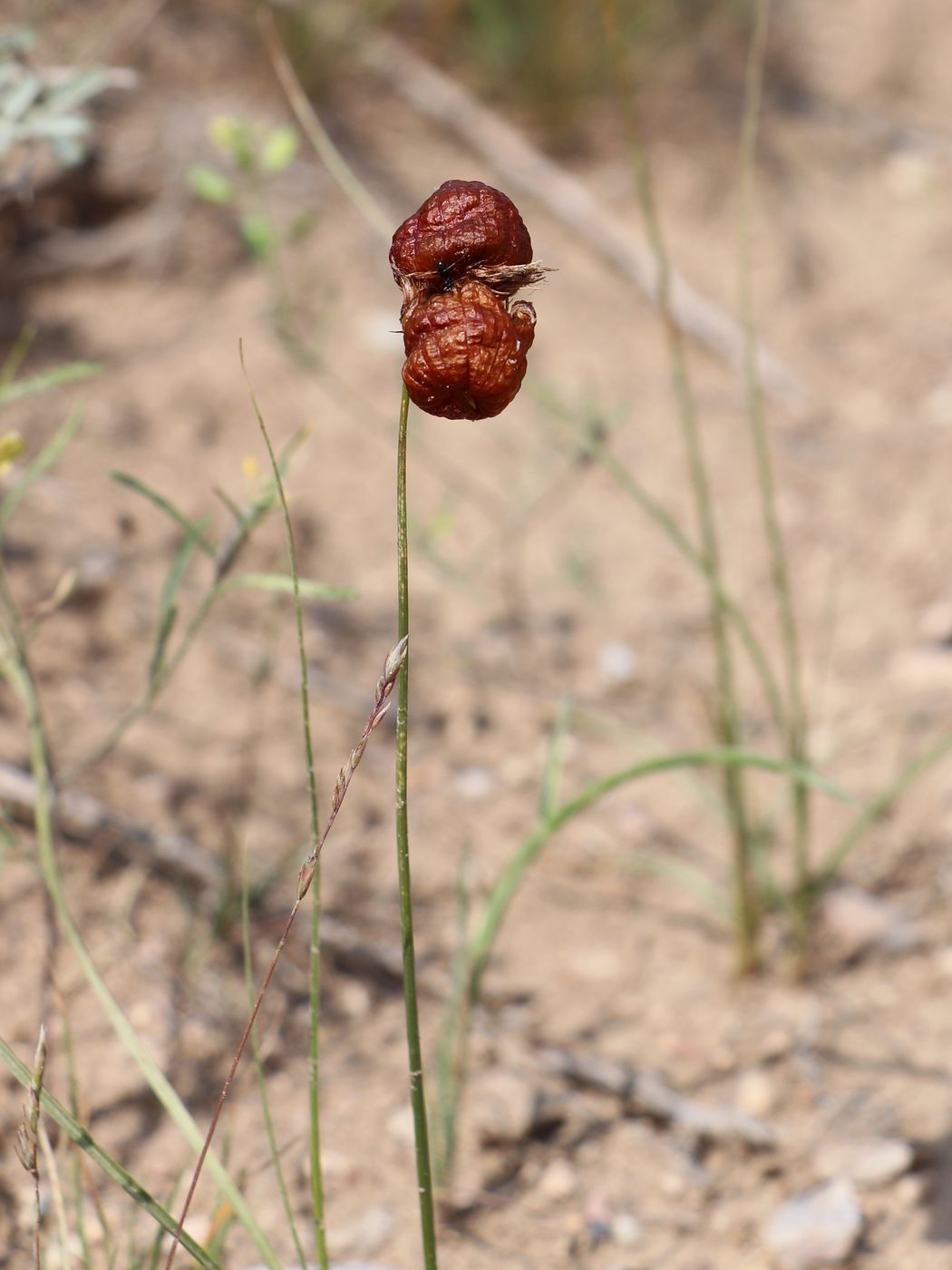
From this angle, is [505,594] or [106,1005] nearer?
[106,1005]

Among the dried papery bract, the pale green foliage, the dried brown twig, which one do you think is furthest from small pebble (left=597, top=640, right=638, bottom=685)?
the dried papery bract

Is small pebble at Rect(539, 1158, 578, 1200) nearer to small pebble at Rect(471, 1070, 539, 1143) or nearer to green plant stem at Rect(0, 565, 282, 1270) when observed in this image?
small pebble at Rect(471, 1070, 539, 1143)

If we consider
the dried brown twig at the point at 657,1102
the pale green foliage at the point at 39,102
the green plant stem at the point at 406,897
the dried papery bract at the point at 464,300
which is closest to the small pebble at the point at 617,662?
the dried brown twig at the point at 657,1102

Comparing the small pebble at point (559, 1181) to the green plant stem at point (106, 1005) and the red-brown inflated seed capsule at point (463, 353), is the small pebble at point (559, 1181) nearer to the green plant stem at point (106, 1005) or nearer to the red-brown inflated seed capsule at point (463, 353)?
the green plant stem at point (106, 1005)

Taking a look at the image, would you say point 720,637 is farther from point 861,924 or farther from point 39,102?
point 39,102

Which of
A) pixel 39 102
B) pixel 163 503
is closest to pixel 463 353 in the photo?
pixel 163 503

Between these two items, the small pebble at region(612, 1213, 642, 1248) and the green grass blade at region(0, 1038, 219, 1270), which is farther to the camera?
the small pebble at region(612, 1213, 642, 1248)
